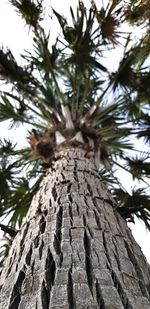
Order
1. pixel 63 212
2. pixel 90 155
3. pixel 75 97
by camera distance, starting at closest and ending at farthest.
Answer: pixel 63 212 < pixel 90 155 < pixel 75 97

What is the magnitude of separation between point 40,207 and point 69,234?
617mm

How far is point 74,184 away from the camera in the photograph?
2.77 m

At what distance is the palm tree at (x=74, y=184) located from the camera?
1501 mm

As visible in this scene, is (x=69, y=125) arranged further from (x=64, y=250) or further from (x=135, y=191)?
(x=64, y=250)

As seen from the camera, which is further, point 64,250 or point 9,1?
point 9,1

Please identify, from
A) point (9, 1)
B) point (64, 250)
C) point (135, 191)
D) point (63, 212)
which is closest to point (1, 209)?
point (135, 191)

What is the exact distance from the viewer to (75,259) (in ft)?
5.40

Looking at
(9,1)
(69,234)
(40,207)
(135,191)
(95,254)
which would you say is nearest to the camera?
(95,254)

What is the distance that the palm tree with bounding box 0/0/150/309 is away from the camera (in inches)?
59.1

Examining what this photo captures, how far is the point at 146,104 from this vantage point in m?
6.95

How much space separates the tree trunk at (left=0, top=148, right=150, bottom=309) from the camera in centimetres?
138

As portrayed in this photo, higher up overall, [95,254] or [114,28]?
[114,28]

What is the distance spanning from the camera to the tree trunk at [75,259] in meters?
1.38

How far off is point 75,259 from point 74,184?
1153 millimetres
